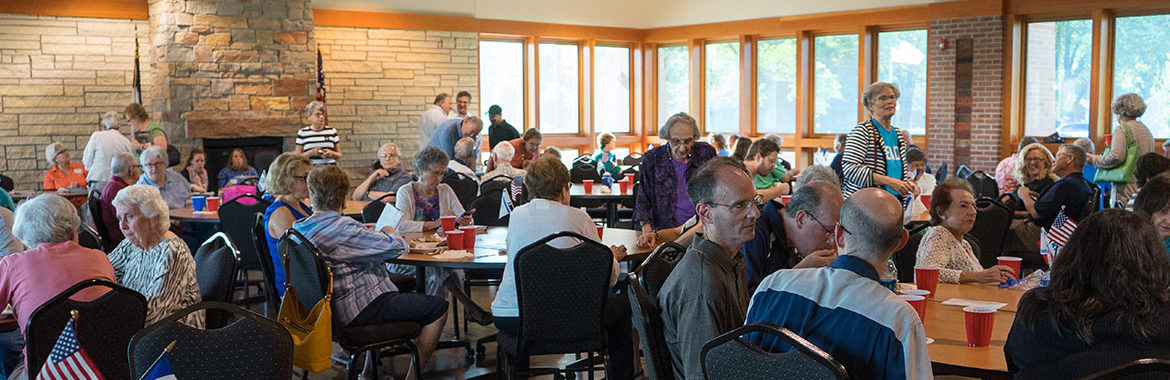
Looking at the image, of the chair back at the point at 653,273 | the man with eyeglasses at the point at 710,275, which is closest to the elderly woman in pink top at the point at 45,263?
the chair back at the point at 653,273

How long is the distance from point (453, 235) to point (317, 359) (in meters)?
0.96

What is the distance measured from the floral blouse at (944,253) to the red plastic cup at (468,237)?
2013 millimetres

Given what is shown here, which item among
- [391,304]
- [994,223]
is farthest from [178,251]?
[994,223]

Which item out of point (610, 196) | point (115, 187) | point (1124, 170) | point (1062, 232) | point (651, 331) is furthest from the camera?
point (1124, 170)

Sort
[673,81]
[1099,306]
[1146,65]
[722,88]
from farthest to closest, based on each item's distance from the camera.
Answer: [673,81]
[722,88]
[1146,65]
[1099,306]

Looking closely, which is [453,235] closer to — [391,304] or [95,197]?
[391,304]

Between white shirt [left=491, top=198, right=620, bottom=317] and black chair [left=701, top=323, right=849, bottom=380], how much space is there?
197cm

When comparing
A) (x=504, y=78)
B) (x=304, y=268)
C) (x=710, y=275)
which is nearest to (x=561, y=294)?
(x=304, y=268)

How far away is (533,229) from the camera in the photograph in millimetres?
4242

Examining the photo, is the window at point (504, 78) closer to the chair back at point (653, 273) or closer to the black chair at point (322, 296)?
the black chair at point (322, 296)

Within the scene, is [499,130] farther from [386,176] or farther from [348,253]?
[348,253]

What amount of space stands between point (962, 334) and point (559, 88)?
12.6m

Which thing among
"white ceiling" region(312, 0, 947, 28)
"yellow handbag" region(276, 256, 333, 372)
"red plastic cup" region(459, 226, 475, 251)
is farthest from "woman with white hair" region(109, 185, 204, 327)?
"white ceiling" region(312, 0, 947, 28)

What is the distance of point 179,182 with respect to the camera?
7.41 m
